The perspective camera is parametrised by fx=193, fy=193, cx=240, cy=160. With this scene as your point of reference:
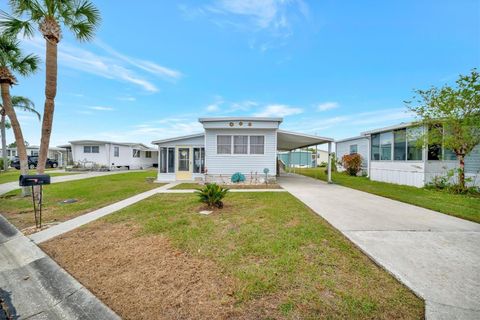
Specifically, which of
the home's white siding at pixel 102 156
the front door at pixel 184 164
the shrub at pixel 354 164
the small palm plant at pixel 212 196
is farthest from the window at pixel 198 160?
the home's white siding at pixel 102 156

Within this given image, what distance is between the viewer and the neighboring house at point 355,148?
1780 cm

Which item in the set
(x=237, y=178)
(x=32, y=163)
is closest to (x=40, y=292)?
(x=237, y=178)

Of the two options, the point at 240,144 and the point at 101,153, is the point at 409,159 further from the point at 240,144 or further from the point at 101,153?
the point at 101,153

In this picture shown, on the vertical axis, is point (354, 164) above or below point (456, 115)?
below

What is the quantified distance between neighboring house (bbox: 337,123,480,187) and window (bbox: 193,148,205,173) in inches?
490

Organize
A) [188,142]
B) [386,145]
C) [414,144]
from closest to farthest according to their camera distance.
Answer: [414,144], [188,142], [386,145]

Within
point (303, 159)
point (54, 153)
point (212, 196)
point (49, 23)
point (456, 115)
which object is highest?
point (49, 23)

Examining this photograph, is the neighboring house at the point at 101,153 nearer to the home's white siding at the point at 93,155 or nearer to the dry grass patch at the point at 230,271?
the home's white siding at the point at 93,155

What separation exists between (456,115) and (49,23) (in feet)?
56.8

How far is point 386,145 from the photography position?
13.7 meters

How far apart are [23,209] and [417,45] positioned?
21.3 meters

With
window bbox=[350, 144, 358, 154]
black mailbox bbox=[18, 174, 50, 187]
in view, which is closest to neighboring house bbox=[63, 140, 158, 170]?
black mailbox bbox=[18, 174, 50, 187]

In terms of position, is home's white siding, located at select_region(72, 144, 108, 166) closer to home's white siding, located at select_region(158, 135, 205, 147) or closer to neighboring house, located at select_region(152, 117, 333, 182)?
home's white siding, located at select_region(158, 135, 205, 147)

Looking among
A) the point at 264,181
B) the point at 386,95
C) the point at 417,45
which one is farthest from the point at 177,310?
the point at 386,95
